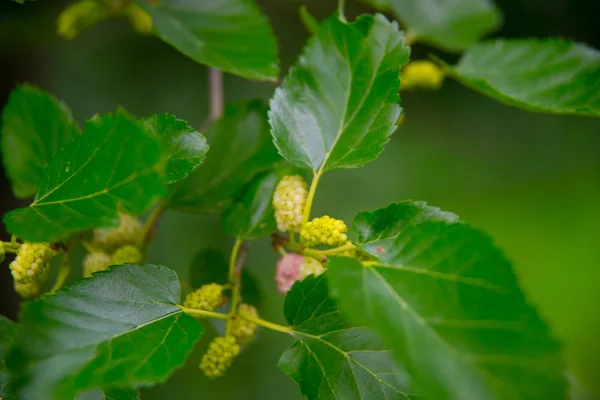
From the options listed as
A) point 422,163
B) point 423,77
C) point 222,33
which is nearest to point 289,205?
point 222,33

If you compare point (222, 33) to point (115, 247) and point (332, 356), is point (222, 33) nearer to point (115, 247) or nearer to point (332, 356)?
point (115, 247)

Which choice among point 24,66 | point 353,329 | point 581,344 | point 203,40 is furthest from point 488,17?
point 24,66

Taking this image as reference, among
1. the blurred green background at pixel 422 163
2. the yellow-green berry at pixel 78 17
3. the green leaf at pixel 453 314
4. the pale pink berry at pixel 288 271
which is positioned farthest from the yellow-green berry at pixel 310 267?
the blurred green background at pixel 422 163

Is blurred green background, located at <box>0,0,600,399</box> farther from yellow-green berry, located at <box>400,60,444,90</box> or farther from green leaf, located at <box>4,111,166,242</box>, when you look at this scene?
green leaf, located at <box>4,111,166,242</box>

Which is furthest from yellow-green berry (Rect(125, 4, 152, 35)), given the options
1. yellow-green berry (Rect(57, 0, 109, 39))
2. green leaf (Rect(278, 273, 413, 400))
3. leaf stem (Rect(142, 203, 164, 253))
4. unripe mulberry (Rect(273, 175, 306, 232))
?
green leaf (Rect(278, 273, 413, 400))

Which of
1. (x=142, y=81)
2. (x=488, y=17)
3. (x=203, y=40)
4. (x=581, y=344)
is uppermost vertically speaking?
(x=488, y=17)

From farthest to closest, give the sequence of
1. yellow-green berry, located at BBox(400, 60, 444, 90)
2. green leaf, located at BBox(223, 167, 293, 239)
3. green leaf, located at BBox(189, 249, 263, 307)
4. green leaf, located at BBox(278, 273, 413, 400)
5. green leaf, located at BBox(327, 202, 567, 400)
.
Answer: yellow-green berry, located at BBox(400, 60, 444, 90) → green leaf, located at BBox(189, 249, 263, 307) → green leaf, located at BBox(223, 167, 293, 239) → green leaf, located at BBox(278, 273, 413, 400) → green leaf, located at BBox(327, 202, 567, 400)

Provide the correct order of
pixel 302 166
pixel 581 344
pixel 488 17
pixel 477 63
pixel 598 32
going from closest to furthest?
pixel 302 166, pixel 477 63, pixel 488 17, pixel 581 344, pixel 598 32

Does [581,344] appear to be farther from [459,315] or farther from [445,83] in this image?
[459,315]
